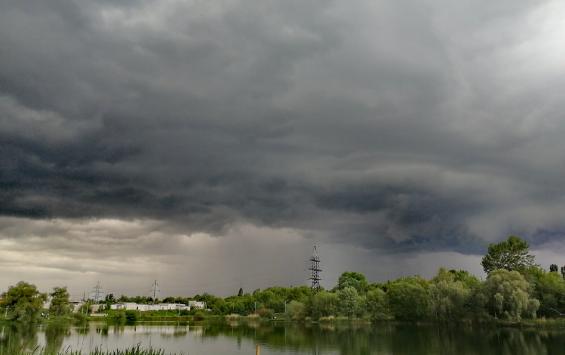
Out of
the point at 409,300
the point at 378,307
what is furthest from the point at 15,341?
the point at 378,307

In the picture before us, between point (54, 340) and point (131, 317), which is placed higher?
point (54, 340)

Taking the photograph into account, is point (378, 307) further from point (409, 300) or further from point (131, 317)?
point (131, 317)

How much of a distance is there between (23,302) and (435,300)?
9169cm

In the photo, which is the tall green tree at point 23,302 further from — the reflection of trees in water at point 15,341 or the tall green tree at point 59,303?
the reflection of trees in water at point 15,341

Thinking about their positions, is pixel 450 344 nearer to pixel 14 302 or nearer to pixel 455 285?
pixel 455 285


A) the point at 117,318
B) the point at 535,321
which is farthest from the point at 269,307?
the point at 535,321

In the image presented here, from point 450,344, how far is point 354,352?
544 inches

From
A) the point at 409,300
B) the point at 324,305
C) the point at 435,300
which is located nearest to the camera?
the point at 435,300

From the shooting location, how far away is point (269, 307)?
546 ft

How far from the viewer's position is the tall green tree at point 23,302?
101375 millimetres

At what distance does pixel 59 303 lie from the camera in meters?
124

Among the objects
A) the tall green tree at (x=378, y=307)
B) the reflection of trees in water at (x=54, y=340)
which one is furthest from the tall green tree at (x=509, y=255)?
the reflection of trees in water at (x=54, y=340)

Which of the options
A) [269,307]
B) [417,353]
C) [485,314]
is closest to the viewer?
[417,353]

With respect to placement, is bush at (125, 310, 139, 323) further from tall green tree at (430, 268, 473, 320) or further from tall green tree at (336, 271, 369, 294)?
tall green tree at (430, 268, 473, 320)
